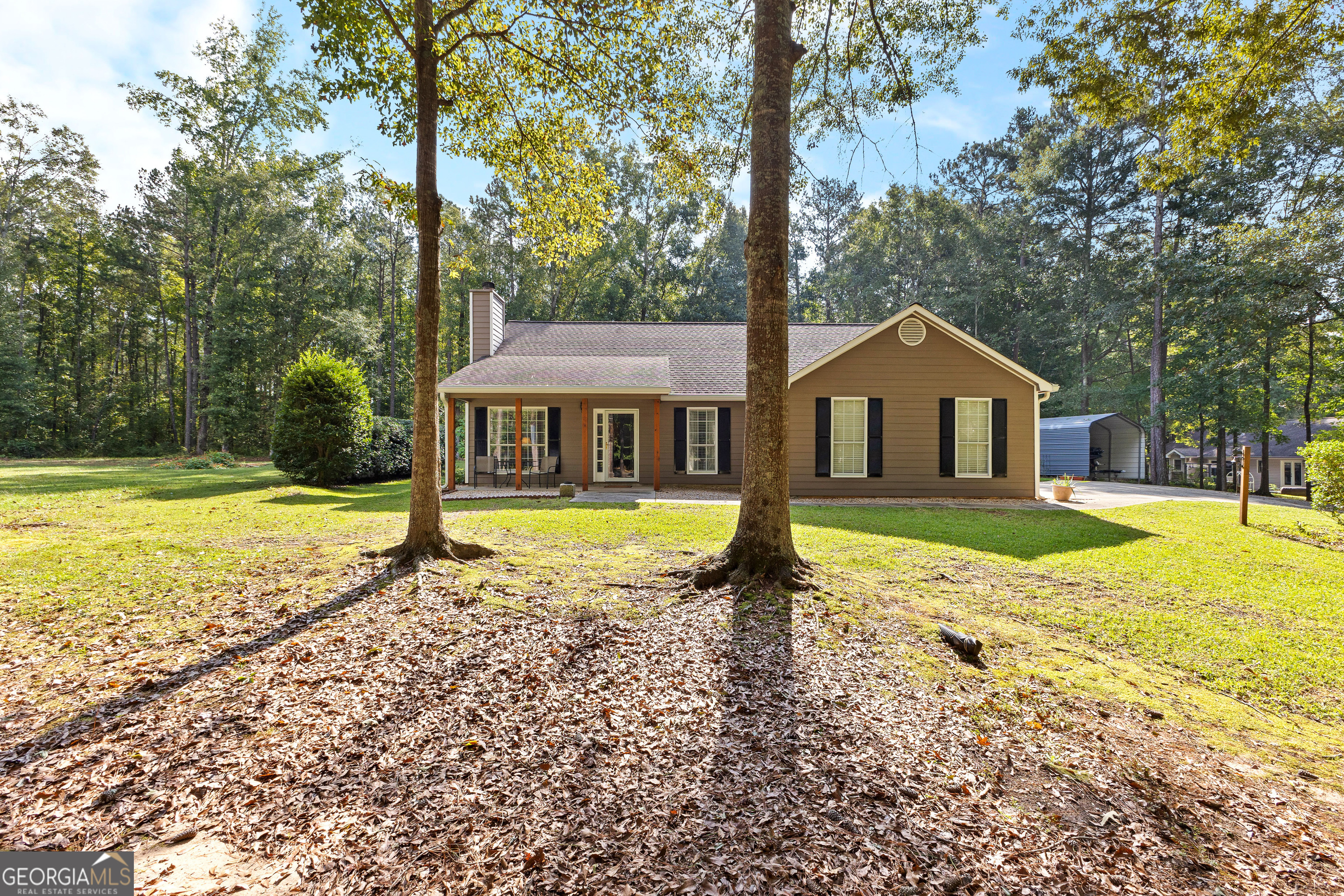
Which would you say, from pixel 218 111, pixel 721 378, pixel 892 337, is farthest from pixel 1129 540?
pixel 218 111

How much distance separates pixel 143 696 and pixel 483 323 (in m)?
14.6

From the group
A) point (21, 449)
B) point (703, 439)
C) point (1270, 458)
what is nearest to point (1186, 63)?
point (703, 439)

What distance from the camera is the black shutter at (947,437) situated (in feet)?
40.8

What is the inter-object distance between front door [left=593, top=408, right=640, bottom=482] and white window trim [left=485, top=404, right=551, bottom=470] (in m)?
1.18

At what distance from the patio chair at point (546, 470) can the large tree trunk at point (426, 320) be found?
8142 mm

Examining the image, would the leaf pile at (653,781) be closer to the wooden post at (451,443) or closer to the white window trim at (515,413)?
the wooden post at (451,443)

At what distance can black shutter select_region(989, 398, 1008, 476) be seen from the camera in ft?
40.8

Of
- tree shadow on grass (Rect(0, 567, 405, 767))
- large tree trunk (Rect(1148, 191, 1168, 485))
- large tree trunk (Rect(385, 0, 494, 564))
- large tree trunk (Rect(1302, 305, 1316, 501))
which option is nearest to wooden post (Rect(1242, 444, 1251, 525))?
large tree trunk (Rect(1302, 305, 1316, 501))

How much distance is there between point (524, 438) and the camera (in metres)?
13.9

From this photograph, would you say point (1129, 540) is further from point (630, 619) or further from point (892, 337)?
point (630, 619)

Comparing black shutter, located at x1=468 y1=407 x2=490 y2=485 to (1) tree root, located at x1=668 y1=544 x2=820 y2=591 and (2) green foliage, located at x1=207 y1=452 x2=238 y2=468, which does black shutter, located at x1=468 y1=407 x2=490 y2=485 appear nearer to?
(1) tree root, located at x1=668 y1=544 x2=820 y2=591

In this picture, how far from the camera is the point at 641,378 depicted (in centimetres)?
1329

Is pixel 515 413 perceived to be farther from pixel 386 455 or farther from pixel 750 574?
pixel 750 574

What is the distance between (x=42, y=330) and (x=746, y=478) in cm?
4147
